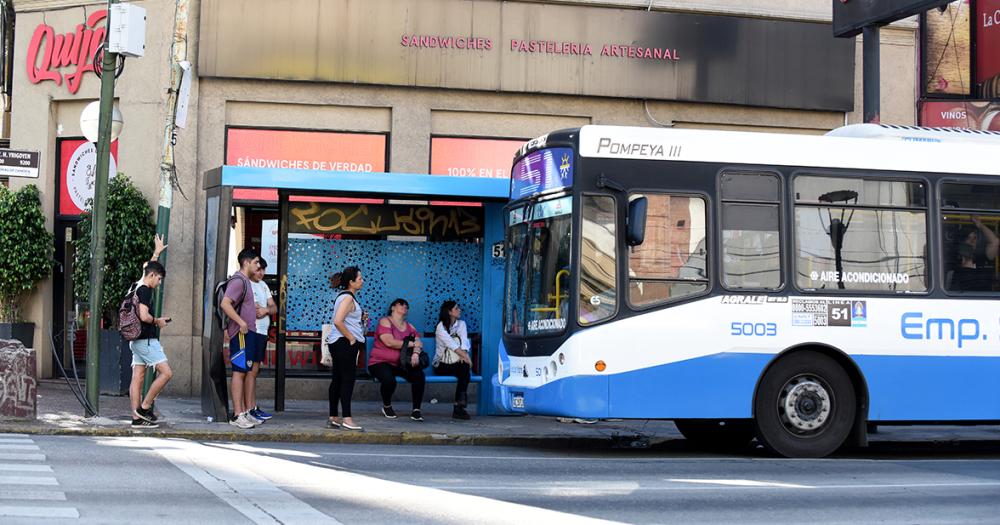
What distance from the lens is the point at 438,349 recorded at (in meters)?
15.8

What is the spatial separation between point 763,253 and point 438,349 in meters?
4.89

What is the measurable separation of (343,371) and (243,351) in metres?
1.12

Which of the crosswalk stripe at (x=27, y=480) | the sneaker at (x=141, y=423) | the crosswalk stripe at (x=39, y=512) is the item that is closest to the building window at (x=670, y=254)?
the crosswalk stripe at (x=27, y=480)

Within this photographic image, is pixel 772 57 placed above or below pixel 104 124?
above

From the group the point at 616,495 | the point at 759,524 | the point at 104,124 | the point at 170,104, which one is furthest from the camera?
the point at 170,104

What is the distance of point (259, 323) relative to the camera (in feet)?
49.0

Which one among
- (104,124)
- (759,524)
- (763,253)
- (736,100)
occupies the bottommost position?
(759,524)

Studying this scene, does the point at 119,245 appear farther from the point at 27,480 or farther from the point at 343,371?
the point at 27,480

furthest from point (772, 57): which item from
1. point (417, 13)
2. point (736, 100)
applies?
point (417, 13)

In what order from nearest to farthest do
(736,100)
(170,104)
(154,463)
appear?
(154,463) → (170,104) → (736,100)

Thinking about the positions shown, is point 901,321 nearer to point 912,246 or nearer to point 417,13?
point 912,246

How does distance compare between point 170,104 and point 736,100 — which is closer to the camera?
point 170,104

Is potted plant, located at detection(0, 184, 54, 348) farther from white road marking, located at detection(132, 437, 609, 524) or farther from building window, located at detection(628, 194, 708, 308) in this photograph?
building window, located at detection(628, 194, 708, 308)

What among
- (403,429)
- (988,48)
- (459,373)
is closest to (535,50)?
(459,373)
